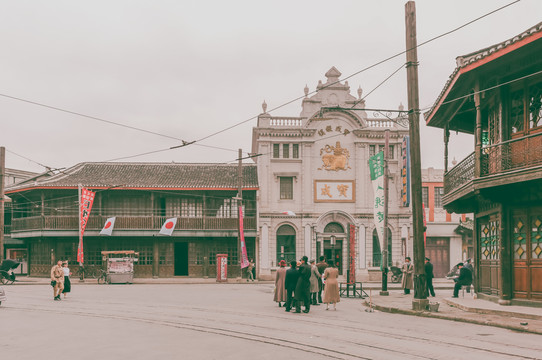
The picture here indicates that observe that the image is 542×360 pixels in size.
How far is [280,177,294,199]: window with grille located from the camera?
138ft

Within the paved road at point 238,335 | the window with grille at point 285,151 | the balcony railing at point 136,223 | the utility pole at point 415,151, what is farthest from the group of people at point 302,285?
the window with grille at point 285,151

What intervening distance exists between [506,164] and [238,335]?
8.84m

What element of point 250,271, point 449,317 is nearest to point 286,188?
point 250,271

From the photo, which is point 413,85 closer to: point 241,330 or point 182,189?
point 241,330

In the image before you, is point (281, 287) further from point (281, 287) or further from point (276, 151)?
point (276, 151)

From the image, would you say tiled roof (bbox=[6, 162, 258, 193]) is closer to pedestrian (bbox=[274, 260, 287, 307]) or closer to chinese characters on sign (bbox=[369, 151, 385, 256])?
chinese characters on sign (bbox=[369, 151, 385, 256])

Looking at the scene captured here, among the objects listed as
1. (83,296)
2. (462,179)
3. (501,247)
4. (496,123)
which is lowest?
(83,296)

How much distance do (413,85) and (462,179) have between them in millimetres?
4188

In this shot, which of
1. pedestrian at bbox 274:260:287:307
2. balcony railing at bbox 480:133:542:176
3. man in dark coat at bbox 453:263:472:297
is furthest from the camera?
man in dark coat at bbox 453:263:472:297

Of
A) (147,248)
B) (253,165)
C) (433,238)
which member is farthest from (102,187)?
(433,238)

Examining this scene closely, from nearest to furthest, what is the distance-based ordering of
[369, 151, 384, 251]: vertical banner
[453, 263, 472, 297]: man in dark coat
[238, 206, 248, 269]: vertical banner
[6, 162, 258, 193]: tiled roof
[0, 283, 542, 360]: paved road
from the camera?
[0, 283, 542, 360]: paved road, [453, 263, 472, 297]: man in dark coat, [369, 151, 384, 251]: vertical banner, [238, 206, 248, 269]: vertical banner, [6, 162, 258, 193]: tiled roof

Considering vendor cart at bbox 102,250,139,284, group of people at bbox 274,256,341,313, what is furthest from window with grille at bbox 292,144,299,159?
group of people at bbox 274,256,341,313

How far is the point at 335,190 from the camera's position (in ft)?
138

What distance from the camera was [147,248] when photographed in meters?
41.5
